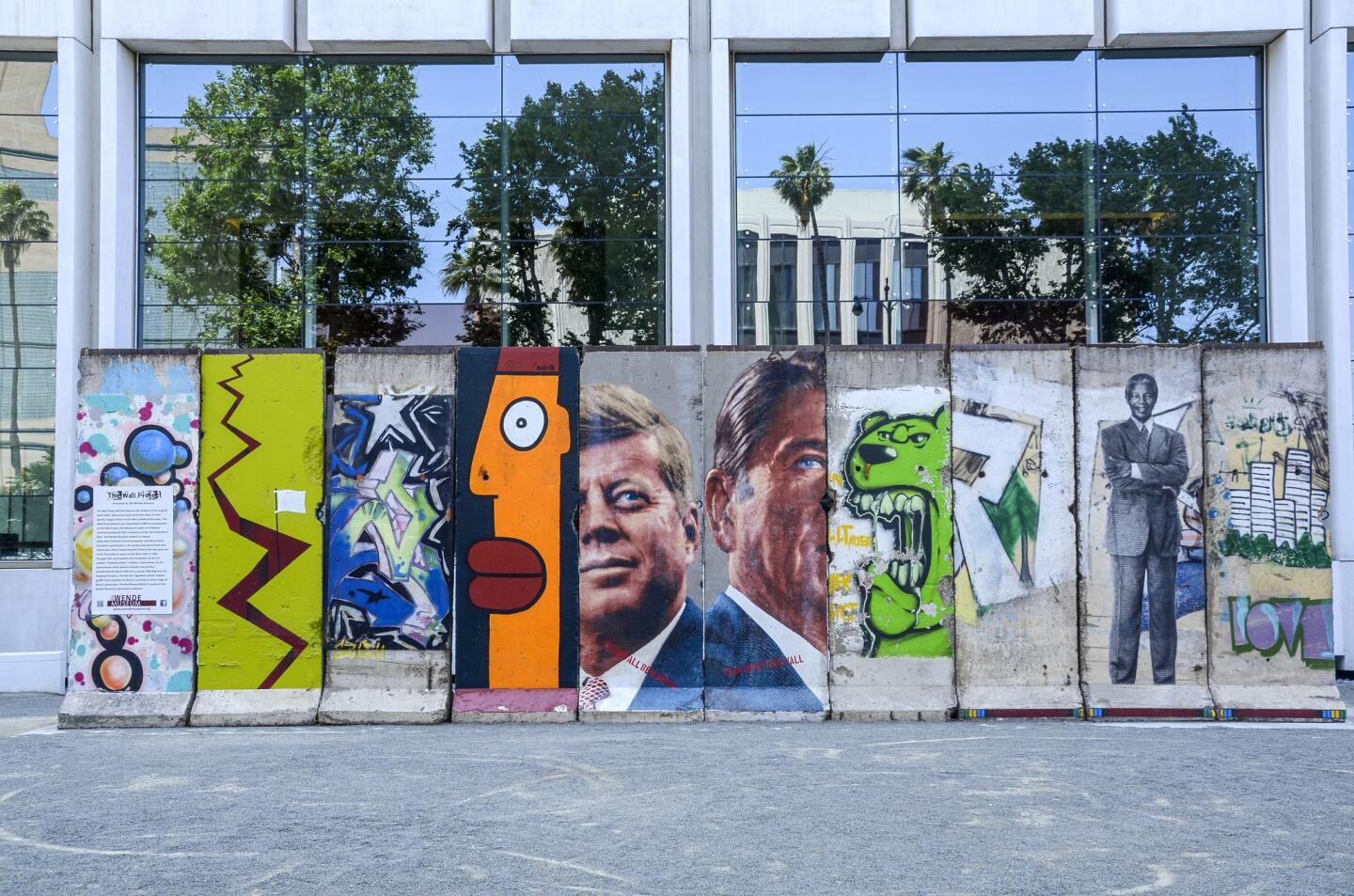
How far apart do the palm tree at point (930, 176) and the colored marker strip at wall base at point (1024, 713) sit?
20.8 ft

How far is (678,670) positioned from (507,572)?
1509 millimetres

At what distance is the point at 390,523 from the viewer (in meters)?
10.1

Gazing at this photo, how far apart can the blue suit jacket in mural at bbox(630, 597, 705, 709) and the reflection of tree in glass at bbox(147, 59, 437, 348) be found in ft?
21.5

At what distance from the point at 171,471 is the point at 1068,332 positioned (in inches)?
386

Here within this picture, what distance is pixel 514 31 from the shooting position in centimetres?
1470

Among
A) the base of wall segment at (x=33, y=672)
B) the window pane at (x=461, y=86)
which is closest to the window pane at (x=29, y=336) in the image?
the base of wall segment at (x=33, y=672)

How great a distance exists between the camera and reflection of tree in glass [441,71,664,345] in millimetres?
15070

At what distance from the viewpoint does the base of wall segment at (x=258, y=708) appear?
9836mm

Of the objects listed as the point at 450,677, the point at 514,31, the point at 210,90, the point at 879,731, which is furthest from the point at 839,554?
the point at 210,90

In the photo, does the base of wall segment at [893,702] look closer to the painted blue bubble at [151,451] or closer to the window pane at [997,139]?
the painted blue bubble at [151,451]

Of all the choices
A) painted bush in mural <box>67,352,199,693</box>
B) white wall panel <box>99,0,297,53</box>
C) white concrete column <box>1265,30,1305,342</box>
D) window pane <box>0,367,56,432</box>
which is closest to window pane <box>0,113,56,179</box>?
white wall panel <box>99,0,297,53</box>

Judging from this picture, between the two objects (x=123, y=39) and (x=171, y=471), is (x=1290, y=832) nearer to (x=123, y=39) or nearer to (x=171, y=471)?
(x=171, y=471)

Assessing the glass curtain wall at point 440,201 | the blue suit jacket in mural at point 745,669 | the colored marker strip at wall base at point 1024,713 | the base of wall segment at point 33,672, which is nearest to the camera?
the colored marker strip at wall base at point 1024,713

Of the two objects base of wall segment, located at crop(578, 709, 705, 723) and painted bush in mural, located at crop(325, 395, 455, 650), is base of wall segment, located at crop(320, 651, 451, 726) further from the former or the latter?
base of wall segment, located at crop(578, 709, 705, 723)
